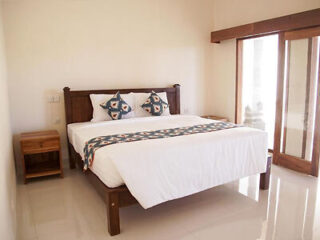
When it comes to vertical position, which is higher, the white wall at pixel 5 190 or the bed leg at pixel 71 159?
the white wall at pixel 5 190

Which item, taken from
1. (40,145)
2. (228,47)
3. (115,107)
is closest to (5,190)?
(40,145)

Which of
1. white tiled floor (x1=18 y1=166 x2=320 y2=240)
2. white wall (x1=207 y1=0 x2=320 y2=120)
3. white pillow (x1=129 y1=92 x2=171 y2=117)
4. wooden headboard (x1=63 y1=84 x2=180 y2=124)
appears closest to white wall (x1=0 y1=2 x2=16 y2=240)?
white tiled floor (x1=18 y1=166 x2=320 y2=240)

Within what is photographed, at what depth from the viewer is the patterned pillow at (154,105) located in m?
4.18

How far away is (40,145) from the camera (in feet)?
11.1

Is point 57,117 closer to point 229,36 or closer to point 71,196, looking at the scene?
point 71,196

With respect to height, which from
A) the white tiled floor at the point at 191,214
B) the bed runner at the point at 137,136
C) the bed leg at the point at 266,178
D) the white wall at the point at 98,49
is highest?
the white wall at the point at 98,49

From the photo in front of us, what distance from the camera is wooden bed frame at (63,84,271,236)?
228cm

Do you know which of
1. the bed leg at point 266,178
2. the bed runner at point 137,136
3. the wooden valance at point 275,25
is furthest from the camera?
the wooden valance at point 275,25

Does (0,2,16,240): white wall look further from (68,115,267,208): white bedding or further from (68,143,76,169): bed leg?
(68,143,76,169): bed leg

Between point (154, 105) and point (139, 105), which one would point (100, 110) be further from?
point (154, 105)

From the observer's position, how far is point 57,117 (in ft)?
13.0

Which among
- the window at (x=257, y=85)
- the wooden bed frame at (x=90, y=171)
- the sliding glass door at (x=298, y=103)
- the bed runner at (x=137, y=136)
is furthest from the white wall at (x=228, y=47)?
the bed runner at (x=137, y=136)

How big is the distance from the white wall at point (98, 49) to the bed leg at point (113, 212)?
2.15m

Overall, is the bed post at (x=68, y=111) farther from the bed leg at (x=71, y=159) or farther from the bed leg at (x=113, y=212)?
the bed leg at (x=113, y=212)
